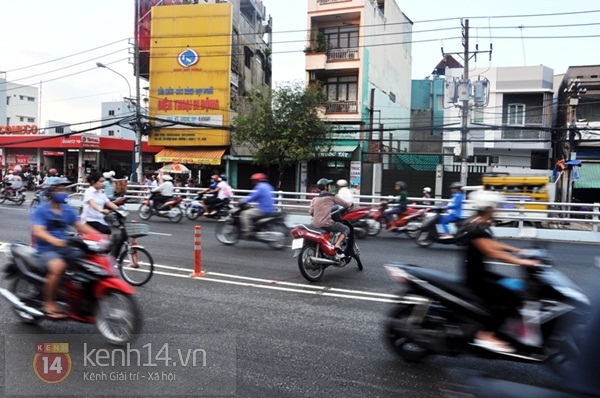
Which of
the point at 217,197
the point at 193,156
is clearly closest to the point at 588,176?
the point at 217,197

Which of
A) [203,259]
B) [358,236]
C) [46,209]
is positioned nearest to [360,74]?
[358,236]

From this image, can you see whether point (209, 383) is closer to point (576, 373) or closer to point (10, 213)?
point (576, 373)

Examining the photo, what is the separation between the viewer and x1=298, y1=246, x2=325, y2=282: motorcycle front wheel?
7535 mm

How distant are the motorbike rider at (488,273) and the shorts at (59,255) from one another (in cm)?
375

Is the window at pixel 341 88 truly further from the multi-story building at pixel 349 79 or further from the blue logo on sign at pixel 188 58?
the blue logo on sign at pixel 188 58

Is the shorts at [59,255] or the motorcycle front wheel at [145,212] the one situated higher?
the shorts at [59,255]

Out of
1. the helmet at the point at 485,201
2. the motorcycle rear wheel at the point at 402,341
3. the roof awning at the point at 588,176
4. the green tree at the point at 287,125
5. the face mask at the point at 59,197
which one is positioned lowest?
the motorcycle rear wheel at the point at 402,341

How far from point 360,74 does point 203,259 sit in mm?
21433

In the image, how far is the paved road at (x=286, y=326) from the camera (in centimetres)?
390

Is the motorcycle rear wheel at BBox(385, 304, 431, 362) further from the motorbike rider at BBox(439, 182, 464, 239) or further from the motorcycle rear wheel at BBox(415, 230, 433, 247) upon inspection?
the motorcycle rear wheel at BBox(415, 230, 433, 247)

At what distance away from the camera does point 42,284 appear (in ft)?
15.9

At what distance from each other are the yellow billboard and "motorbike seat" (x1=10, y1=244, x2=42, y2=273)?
25.4 m

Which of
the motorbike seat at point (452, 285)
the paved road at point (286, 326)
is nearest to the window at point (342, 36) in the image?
the paved road at point (286, 326)

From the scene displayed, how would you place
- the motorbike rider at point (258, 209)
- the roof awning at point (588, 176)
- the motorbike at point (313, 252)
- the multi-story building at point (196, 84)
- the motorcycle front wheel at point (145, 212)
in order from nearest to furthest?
the motorbike at point (313, 252)
the motorbike rider at point (258, 209)
the motorcycle front wheel at point (145, 212)
the roof awning at point (588, 176)
the multi-story building at point (196, 84)
